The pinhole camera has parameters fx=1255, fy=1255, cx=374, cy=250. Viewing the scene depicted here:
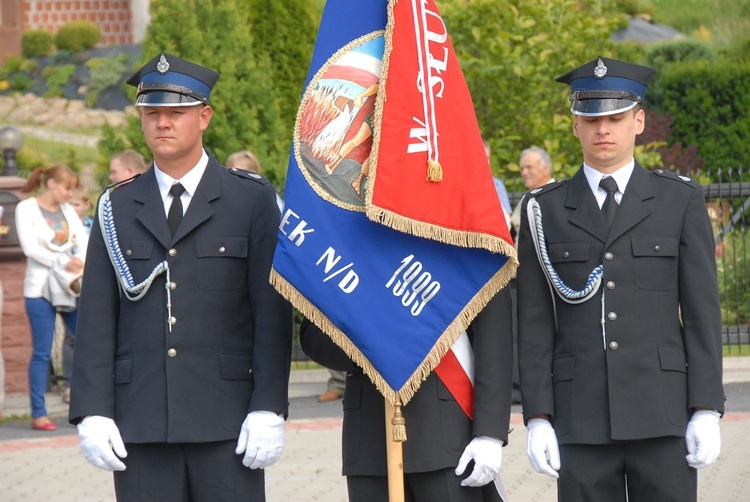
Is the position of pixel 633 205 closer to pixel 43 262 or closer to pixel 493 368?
pixel 493 368

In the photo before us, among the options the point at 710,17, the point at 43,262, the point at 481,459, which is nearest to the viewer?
the point at 481,459

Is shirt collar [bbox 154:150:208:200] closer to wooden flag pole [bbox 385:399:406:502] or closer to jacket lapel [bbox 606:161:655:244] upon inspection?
wooden flag pole [bbox 385:399:406:502]

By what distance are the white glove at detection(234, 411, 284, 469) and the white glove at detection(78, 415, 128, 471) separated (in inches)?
15.1

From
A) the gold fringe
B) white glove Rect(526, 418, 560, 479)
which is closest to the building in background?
the gold fringe

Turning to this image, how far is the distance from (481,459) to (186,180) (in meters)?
1.40

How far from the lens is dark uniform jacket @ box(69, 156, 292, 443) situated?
414 cm

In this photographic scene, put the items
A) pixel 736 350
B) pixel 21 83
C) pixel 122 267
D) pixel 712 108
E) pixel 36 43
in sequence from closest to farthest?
pixel 122 267 → pixel 736 350 → pixel 712 108 → pixel 21 83 → pixel 36 43

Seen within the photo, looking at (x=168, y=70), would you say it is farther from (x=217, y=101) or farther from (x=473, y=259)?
(x=217, y=101)

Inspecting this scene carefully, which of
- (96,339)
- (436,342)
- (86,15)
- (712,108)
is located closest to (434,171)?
(436,342)

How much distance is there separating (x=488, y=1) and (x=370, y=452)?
9828 millimetres

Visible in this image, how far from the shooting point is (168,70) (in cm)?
430

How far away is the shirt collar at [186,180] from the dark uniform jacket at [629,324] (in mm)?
1156

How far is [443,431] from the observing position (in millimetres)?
4020

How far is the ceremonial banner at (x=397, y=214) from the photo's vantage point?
3971mm
